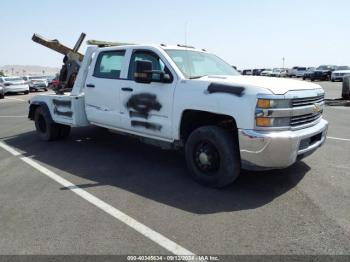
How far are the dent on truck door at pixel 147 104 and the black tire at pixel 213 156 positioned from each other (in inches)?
22.3

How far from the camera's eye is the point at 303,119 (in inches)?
197

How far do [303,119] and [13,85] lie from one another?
26569mm

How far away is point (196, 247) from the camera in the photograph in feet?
11.7

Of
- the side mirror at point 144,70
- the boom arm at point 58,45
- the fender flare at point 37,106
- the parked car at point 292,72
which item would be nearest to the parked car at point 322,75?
the parked car at point 292,72

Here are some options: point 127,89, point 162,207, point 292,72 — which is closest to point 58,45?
point 127,89

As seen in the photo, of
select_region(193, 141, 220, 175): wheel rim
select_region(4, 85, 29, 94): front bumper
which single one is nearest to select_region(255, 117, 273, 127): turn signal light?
select_region(193, 141, 220, 175): wheel rim

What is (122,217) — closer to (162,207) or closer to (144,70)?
(162,207)

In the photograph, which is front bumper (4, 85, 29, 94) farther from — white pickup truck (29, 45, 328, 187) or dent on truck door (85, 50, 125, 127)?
dent on truck door (85, 50, 125, 127)

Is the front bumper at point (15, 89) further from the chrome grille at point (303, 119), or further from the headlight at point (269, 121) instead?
the headlight at point (269, 121)

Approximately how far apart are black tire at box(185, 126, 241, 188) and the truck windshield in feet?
3.13

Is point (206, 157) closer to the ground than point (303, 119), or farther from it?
closer to the ground

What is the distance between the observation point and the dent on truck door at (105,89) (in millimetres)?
6621

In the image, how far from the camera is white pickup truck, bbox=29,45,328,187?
4637 millimetres

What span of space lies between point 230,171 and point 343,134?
16.3 ft
